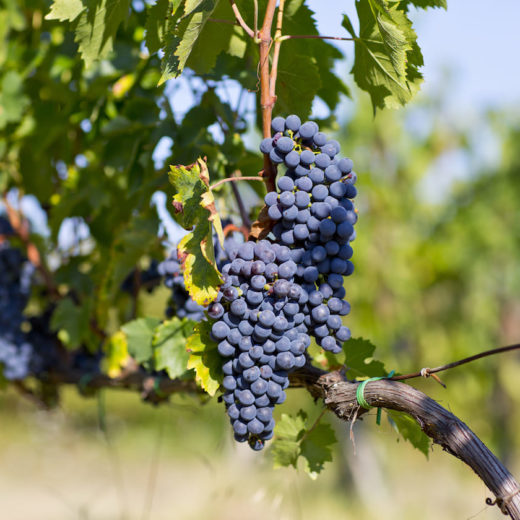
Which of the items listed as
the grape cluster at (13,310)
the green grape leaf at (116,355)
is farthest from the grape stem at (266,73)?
the grape cluster at (13,310)

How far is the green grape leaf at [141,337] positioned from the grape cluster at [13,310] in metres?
0.72

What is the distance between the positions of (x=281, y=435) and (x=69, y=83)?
4.86 feet

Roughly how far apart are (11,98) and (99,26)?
933 millimetres

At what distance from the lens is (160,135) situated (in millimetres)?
1673

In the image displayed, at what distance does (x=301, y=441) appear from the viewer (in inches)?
52.6

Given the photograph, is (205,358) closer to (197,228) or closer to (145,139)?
(197,228)

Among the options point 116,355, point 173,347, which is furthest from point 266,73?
point 116,355

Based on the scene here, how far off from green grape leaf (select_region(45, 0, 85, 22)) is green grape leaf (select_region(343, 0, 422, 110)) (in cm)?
60

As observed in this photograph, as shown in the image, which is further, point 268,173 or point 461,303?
point 461,303

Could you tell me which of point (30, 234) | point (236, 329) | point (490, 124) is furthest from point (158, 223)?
point (490, 124)

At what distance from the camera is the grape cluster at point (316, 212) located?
1.11 m

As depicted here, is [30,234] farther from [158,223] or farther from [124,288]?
[158,223]

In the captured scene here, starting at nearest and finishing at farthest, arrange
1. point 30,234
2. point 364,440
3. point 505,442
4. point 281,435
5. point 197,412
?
point 281,435, point 197,412, point 30,234, point 505,442, point 364,440

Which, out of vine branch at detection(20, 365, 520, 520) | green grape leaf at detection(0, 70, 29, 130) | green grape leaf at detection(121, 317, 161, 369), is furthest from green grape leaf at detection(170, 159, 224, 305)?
green grape leaf at detection(0, 70, 29, 130)
